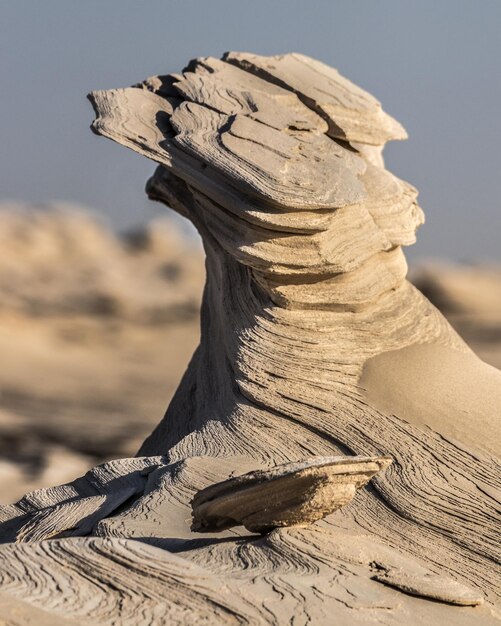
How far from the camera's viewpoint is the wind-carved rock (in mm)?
4562

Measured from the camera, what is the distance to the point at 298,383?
604 centimetres

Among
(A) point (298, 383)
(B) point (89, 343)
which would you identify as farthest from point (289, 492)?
(B) point (89, 343)

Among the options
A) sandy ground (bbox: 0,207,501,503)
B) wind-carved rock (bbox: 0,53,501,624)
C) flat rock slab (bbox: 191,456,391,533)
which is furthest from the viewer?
sandy ground (bbox: 0,207,501,503)

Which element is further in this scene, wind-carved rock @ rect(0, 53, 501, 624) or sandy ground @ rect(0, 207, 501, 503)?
sandy ground @ rect(0, 207, 501, 503)

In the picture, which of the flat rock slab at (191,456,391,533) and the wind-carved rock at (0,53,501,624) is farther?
the wind-carved rock at (0,53,501,624)

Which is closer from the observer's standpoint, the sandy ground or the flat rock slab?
the flat rock slab

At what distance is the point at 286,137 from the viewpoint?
629cm

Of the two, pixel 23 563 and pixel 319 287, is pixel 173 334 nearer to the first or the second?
pixel 319 287

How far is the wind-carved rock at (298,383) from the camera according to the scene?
4.56 meters

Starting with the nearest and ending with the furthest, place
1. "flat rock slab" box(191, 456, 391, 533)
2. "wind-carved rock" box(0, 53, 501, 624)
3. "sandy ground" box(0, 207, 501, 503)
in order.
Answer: "flat rock slab" box(191, 456, 391, 533)
"wind-carved rock" box(0, 53, 501, 624)
"sandy ground" box(0, 207, 501, 503)

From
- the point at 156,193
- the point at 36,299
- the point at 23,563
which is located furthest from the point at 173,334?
the point at 23,563

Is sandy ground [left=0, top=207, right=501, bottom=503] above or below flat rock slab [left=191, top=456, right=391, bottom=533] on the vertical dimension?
above

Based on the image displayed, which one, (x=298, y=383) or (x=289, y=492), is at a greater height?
(x=298, y=383)

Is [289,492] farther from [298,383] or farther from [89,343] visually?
[89,343]
